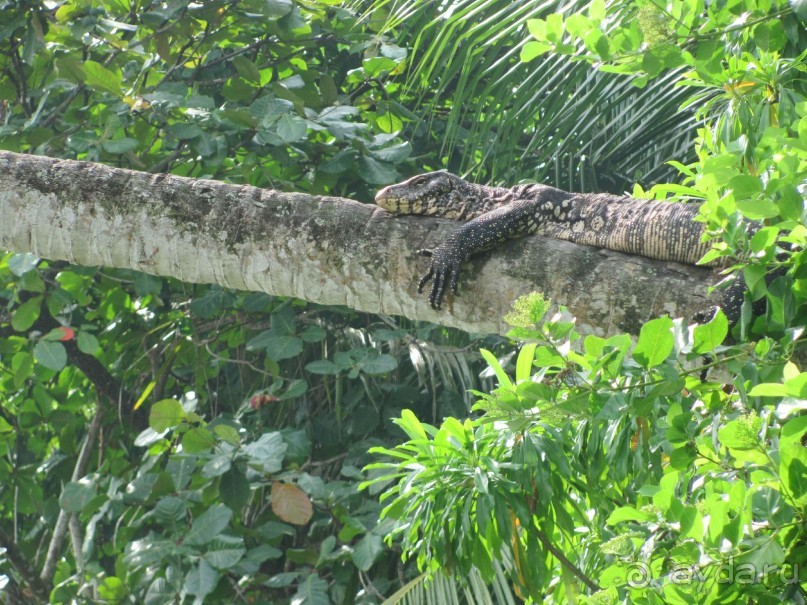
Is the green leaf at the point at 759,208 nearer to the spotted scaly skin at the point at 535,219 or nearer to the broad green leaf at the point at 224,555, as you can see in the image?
the spotted scaly skin at the point at 535,219

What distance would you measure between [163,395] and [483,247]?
3464 millimetres

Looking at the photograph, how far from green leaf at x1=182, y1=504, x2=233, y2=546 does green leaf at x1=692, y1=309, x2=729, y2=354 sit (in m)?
2.94

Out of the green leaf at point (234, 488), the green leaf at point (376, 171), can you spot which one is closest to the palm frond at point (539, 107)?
the green leaf at point (376, 171)

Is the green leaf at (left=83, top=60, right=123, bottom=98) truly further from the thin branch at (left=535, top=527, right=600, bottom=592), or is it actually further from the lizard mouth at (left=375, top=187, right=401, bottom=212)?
the thin branch at (left=535, top=527, right=600, bottom=592)

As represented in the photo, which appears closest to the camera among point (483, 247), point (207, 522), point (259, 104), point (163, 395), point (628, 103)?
point (483, 247)

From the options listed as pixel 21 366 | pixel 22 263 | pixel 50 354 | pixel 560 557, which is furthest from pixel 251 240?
pixel 21 366

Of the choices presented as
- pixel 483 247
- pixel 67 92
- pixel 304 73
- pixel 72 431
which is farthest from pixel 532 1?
pixel 72 431

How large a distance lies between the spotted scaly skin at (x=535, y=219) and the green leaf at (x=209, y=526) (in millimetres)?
1701

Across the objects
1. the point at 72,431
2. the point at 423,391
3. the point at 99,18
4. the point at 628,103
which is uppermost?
the point at 99,18

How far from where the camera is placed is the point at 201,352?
582 cm

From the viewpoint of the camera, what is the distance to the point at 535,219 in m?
3.59

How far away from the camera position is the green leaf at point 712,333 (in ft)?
6.61

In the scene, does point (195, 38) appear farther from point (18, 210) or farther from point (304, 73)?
point (18, 210)

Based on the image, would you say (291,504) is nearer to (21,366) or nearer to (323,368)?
(323,368)
